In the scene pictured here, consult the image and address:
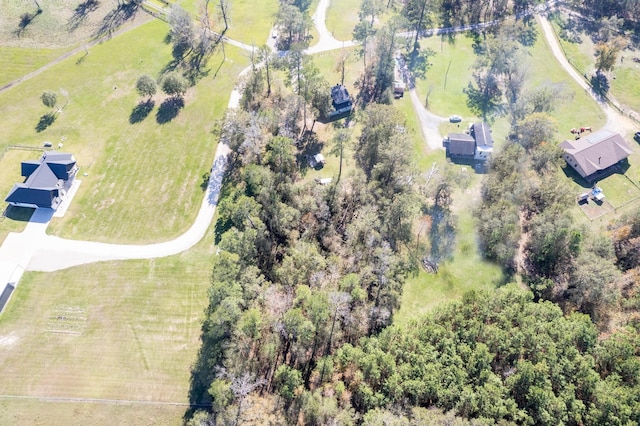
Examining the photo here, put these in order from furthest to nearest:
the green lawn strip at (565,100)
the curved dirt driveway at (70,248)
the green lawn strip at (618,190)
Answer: the green lawn strip at (565,100)
the green lawn strip at (618,190)
the curved dirt driveway at (70,248)

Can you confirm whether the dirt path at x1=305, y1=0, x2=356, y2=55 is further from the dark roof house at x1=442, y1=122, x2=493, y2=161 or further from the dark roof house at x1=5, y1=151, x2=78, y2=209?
the dark roof house at x1=5, y1=151, x2=78, y2=209

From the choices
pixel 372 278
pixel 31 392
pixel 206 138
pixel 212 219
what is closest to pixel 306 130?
pixel 206 138

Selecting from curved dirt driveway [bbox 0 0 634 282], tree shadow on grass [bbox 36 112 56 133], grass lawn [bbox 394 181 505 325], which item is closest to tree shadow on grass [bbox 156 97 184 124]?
curved dirt driveway [bbox 0 0 634 282]

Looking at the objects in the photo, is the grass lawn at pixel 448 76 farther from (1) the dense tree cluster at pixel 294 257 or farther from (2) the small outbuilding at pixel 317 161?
(2) the small outbuilding at pixel 317 161

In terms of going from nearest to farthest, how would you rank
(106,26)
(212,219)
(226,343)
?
(226,343) < (212,219) < (106,26)

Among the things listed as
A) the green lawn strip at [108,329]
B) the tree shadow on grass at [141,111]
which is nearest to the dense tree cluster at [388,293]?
the green lawn strip at [108,329]

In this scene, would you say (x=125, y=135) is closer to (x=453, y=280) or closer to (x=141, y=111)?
(x=141, y=111)

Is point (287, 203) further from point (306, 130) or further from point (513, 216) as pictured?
point (513, 216)
